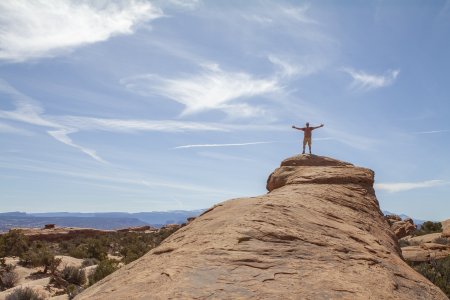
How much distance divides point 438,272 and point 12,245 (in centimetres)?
2605

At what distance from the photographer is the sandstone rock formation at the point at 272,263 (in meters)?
4.30

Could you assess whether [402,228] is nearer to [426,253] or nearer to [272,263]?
[426,253]

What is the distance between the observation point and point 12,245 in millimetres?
25797

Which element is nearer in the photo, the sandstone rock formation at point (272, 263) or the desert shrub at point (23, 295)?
the sandstone rock formation at point (272, 263)

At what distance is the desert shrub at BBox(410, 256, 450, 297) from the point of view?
14464 mm

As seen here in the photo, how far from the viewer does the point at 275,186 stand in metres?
14.2

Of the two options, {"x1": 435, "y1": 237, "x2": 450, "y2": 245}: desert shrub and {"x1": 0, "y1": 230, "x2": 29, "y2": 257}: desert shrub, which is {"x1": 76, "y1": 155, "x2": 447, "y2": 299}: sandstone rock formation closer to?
{"x1": 435, "y1": 237, "x2": 450, "y2": 245}: desert shrub

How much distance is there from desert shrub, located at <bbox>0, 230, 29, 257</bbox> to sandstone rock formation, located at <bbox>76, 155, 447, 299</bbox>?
2203cm

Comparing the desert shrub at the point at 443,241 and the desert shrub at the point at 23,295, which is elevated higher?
the desert shrub at the point at 443,241

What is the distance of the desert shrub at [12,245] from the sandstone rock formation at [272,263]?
22027 mm

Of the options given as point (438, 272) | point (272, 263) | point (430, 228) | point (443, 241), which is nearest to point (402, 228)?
point (430, 228)

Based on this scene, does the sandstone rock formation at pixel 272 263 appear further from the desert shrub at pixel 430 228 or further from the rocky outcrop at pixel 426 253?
the desert shrub at pixel 430 228

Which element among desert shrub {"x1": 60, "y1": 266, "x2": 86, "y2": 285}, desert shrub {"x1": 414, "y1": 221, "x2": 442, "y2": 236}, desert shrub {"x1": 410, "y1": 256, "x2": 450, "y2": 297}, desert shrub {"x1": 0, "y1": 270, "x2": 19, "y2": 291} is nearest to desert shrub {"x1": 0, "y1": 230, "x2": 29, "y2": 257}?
desert shrub {"x1": 0, "y1": 270, "x2": 19, "y2": 291}

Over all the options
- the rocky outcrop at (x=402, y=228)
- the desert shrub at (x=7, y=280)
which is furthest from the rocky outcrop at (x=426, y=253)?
the desert shrub at (x=7, y=280)
